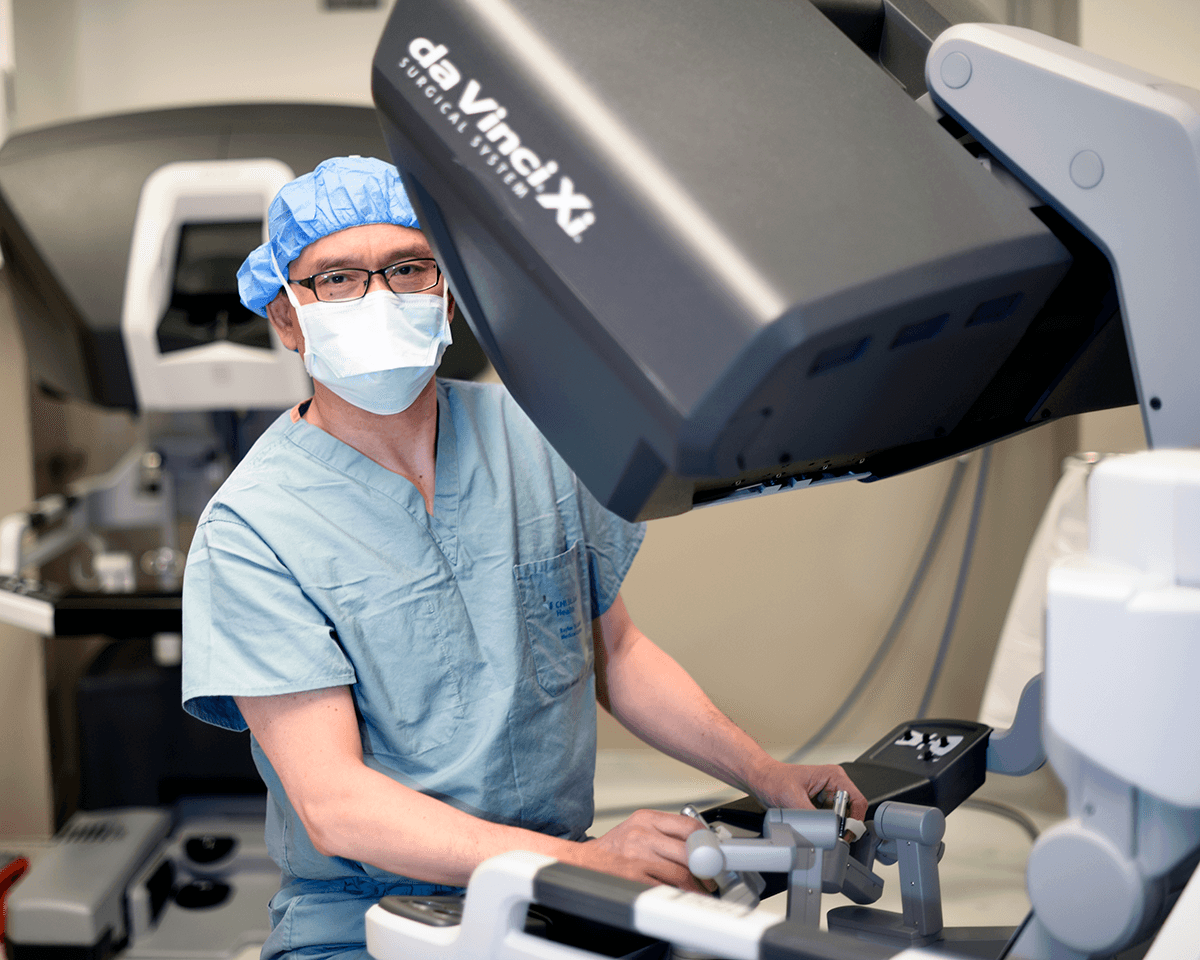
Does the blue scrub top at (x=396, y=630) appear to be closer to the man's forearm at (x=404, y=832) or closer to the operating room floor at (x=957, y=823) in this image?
the man's forearm at (x=404, y=832)

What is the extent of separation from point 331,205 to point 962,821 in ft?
7.32

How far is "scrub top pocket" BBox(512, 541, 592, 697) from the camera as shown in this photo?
45.0 inches

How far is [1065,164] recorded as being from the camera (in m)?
0.68

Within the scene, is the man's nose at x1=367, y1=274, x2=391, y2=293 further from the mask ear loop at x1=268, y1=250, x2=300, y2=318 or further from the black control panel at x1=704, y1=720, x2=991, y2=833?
the black control panel at x1=704, y1=720, x2=991, y2=833

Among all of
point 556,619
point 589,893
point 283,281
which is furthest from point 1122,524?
point 283,281

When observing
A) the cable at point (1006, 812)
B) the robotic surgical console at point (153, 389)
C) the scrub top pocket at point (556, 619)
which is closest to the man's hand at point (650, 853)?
the scrub top pocket at point (556, 619)

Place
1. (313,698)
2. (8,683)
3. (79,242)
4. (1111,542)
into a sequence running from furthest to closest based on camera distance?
1. (8,683)
2. (79,242)
3. (313,698)
4. (1111,542)

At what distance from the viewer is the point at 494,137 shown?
0.70 meters

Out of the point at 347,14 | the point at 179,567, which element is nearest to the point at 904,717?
the point at 179,567

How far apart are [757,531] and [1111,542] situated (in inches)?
87.8

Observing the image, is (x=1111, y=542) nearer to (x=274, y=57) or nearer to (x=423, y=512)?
(x=423, y=512)

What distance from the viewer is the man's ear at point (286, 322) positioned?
3.95ft

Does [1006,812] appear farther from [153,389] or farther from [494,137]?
[494,137]

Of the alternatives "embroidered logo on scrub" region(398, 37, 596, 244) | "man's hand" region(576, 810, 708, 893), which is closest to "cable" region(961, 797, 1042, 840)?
"man's hand" region(576, 810, 708, 893)
